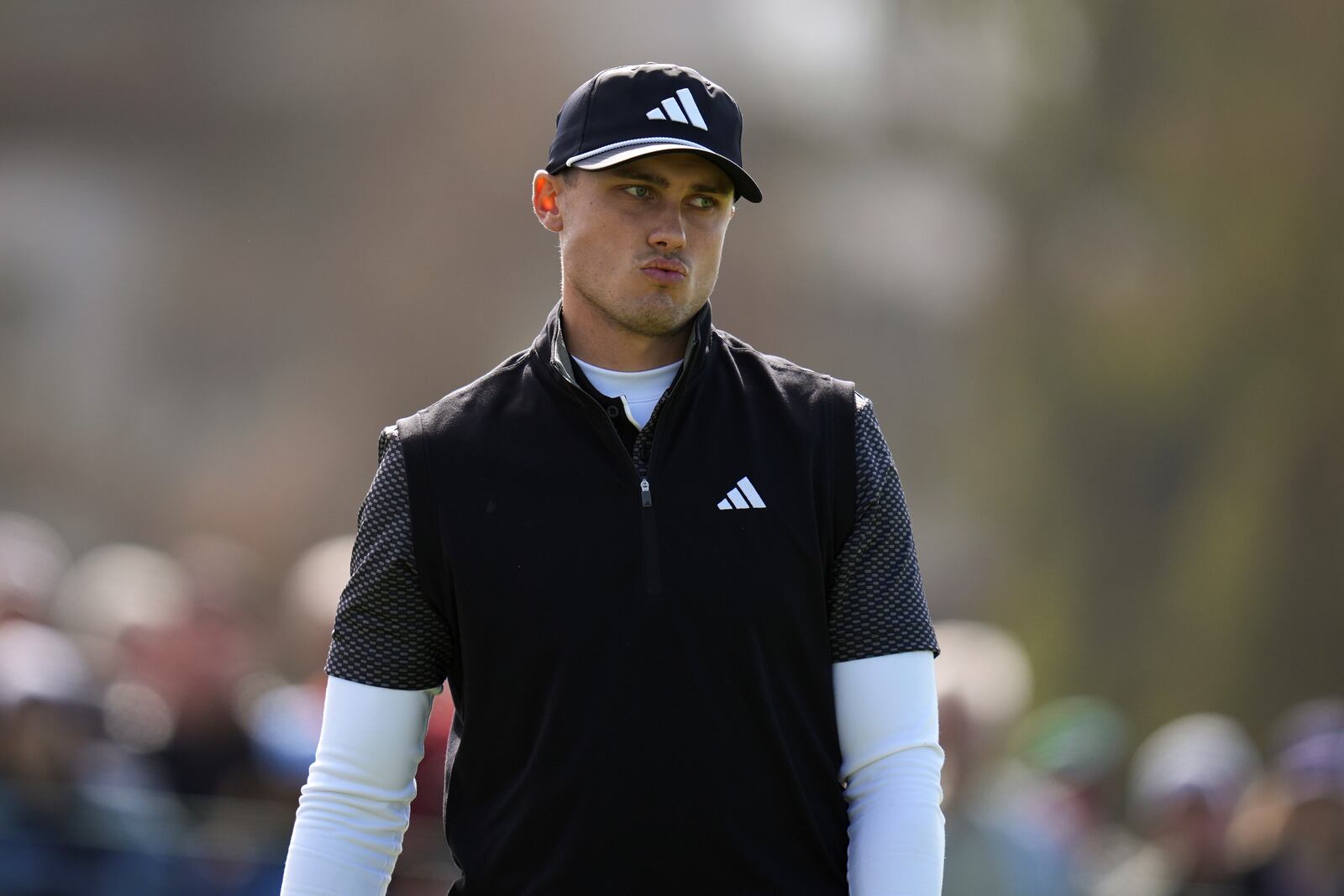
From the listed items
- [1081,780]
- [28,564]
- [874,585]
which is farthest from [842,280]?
[874,585]

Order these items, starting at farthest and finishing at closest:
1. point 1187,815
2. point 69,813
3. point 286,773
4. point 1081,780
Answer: point 1081,780, point 1187,815, point 286,773, point 69,813

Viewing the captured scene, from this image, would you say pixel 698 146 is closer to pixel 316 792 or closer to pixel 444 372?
pixel 316 792

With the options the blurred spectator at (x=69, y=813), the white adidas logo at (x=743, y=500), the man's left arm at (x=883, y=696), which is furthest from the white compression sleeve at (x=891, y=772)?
the blurred spectator at (x=69, y=813)

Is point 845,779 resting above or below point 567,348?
below

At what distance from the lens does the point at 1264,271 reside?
12.7ft

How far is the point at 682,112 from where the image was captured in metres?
1.18

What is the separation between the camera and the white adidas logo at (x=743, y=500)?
1.15 meters

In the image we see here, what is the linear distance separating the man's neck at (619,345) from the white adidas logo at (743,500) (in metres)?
0.14

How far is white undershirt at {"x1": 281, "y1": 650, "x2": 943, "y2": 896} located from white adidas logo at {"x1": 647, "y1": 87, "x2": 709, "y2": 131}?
41 cm

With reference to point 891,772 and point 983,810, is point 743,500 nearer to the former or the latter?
point 891,772

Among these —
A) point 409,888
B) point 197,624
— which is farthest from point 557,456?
point 197,624

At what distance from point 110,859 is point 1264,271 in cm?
286

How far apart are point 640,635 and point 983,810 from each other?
Answer: 1764 millimetres

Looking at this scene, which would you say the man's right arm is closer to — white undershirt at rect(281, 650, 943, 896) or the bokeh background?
white undershirt at rect(281, 650, 943, 896)
